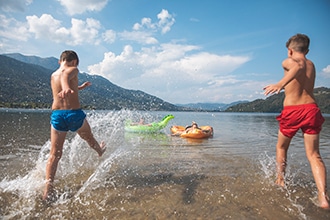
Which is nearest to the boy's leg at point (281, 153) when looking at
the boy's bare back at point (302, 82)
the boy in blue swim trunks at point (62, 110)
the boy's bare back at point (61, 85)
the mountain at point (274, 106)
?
the boy's bare back at point (302, 82)

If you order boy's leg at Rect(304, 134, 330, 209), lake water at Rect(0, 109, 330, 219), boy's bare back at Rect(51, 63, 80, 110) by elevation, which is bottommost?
lake water at Rect(0, 109, 330, 219)

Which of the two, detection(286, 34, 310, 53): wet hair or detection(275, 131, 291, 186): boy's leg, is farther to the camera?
detection(275, 131, 291, 186): boy's leg

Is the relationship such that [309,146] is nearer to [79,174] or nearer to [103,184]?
A: [103,184]

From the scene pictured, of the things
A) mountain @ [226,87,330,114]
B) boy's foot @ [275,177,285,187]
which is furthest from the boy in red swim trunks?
mountain @ [226,87,330,114]

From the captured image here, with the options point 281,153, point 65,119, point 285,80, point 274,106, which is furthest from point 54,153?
point 274,106

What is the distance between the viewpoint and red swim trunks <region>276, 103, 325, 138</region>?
3.75m

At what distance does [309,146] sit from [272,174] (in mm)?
1974

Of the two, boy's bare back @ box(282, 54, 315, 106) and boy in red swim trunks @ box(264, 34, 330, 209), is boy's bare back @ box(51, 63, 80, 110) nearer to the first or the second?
boy in red swim trunks @ box(264, 34, 330, 209)

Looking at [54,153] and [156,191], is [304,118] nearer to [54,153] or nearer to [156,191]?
[156,191]

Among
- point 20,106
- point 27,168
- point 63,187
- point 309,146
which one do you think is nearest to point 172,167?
point 63,187

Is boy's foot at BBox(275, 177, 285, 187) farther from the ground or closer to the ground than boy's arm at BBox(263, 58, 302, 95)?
closer to the ground

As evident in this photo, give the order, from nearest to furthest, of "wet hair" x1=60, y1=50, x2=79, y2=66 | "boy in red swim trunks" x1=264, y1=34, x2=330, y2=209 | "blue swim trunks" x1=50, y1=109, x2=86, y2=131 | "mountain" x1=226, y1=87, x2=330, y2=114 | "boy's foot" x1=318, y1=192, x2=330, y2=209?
"boy's foot" x1=318, y1=192, x2=330, y2=209 → "boy in red swim trunks" x1=264, y1=34, x2=330, y2=209 → "blue swim trunks" x1=50, y1=109, x2=86, y2=131 → "wet hair" x1=60, y1=50, x2=79, y2=66 → "mountain" x1=226, y1=87, x2=330, y2=114

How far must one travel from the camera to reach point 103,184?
4.52m

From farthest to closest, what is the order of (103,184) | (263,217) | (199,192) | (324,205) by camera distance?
(103,184)
(199,192)
(324,205)
(263,217)
